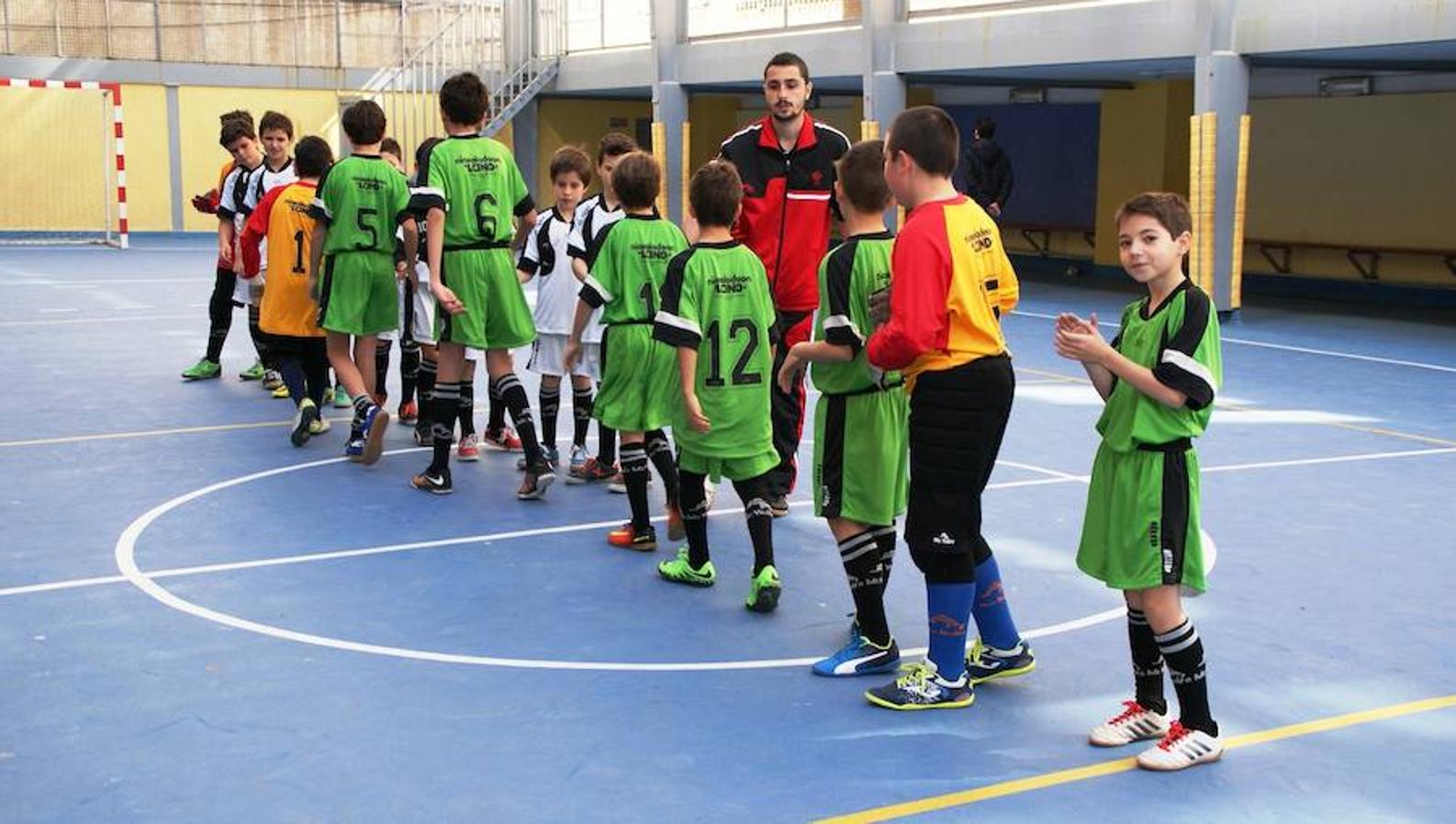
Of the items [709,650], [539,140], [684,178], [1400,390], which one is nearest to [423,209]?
[709,650]

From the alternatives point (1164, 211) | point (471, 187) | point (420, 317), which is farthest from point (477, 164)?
point (1164, 211)

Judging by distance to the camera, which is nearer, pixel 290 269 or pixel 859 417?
pixel 859 417

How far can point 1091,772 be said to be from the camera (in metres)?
3.89

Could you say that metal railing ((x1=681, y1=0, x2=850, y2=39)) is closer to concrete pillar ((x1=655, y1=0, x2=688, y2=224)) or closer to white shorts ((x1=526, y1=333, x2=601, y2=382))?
concrete pillar ((x1=655, y1=0, x2=688, y2=224))

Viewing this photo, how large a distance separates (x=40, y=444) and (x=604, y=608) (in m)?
4.39

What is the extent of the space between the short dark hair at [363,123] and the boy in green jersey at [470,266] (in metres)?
0.77

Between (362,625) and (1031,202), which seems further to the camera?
(1031,202)

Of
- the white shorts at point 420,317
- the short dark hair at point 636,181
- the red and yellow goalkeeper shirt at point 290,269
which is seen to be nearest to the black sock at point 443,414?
the white shorts at point 420,317

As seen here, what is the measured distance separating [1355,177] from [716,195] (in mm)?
14125

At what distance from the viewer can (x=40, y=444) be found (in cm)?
812

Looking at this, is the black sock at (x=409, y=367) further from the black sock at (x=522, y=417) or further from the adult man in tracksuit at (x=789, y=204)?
the adult man in tracksuit at (x=789, y=204)

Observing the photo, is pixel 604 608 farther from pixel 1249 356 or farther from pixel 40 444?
pixel 1249 356

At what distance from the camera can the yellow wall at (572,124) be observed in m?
25.2

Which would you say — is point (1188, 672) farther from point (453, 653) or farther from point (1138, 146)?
point (1138, 146)
